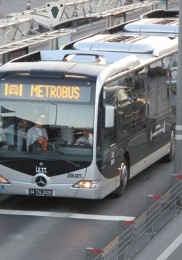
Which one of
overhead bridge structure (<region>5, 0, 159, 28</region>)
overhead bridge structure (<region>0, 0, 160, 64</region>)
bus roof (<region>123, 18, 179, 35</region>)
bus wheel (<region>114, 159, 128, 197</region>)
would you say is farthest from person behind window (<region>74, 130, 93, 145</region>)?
overhead bridge structure (<region>5, 0, 159, 28</region>)

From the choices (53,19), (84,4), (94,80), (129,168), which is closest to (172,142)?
(129,168)

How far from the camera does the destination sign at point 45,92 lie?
19.6 meters

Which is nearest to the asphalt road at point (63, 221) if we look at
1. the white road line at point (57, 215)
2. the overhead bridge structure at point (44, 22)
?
the white road line at point (57, 215)

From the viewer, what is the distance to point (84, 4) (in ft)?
152

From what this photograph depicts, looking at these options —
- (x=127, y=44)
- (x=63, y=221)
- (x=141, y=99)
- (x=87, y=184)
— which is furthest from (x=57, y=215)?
(x=127, y=44)

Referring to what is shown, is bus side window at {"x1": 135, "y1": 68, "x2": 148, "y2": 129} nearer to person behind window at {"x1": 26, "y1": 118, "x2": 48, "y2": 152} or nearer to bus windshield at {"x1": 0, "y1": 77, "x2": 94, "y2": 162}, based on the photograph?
bus windshield at {"x1": 0, "y1": 77, "x2": 94, "y2": 162}

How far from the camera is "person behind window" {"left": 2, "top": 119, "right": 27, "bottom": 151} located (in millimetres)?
19734

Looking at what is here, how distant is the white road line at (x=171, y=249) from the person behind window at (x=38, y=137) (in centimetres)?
327

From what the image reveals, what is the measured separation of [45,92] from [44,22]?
59.8 feet

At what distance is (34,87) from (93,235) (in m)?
3.27

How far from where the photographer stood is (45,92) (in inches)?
777

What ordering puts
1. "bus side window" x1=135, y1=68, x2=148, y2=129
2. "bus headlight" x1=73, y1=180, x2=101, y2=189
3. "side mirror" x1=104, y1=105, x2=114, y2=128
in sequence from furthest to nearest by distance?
1. "bus side window" x1=135, y1=68, x2=148, y2=129
2. "bus headlight" x1=73, y1=180, x2=101, y2=189
3. "side mirror" x1=104, y1=105, x2=114, y2=128

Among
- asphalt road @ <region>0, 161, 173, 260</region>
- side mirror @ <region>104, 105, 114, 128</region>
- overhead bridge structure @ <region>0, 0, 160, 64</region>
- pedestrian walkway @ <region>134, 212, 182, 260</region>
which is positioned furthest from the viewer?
overhead bridge structure @ <region>0, 0, 160, 64</region>

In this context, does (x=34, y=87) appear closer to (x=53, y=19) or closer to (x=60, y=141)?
(x=60, y=141)
